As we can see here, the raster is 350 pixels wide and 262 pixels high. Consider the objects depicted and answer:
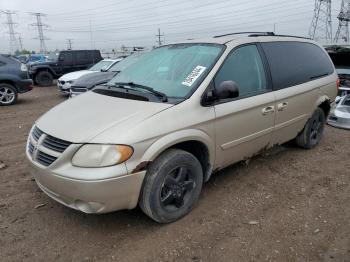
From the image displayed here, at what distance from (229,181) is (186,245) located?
4.87ft

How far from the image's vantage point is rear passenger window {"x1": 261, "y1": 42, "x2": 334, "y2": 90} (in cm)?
448

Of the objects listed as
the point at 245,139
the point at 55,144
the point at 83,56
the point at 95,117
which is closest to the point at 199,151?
the point at 245,139

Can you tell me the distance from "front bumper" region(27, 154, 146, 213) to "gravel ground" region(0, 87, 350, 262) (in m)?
0.40

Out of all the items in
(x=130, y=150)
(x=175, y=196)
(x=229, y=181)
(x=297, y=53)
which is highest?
(x=297, y=53)

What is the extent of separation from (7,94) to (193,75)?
9.15 m

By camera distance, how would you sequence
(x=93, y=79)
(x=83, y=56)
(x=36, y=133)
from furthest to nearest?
(x=83, y=56)
(x=93, y=79)
(x=36, y=133)

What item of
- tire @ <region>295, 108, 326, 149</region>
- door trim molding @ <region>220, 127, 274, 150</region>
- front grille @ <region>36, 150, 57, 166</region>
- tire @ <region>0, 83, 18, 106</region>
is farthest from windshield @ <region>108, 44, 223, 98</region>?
tire @ <region>0, 83, 18, 106</region>

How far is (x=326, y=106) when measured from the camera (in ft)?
19.0

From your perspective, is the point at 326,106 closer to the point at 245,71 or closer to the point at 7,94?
the point at 245,71

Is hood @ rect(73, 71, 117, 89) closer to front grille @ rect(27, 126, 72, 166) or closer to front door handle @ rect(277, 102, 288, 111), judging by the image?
front door handle @ rect(277, 102, 288, 111)

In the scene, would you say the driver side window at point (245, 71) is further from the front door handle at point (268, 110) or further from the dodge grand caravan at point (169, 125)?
the front door handle at point (268, 110)

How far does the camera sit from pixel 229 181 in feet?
14.5

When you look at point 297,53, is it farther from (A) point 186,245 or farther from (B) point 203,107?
(A) point 186,245

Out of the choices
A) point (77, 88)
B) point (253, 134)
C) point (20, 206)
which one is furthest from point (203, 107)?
point (77, 88)
